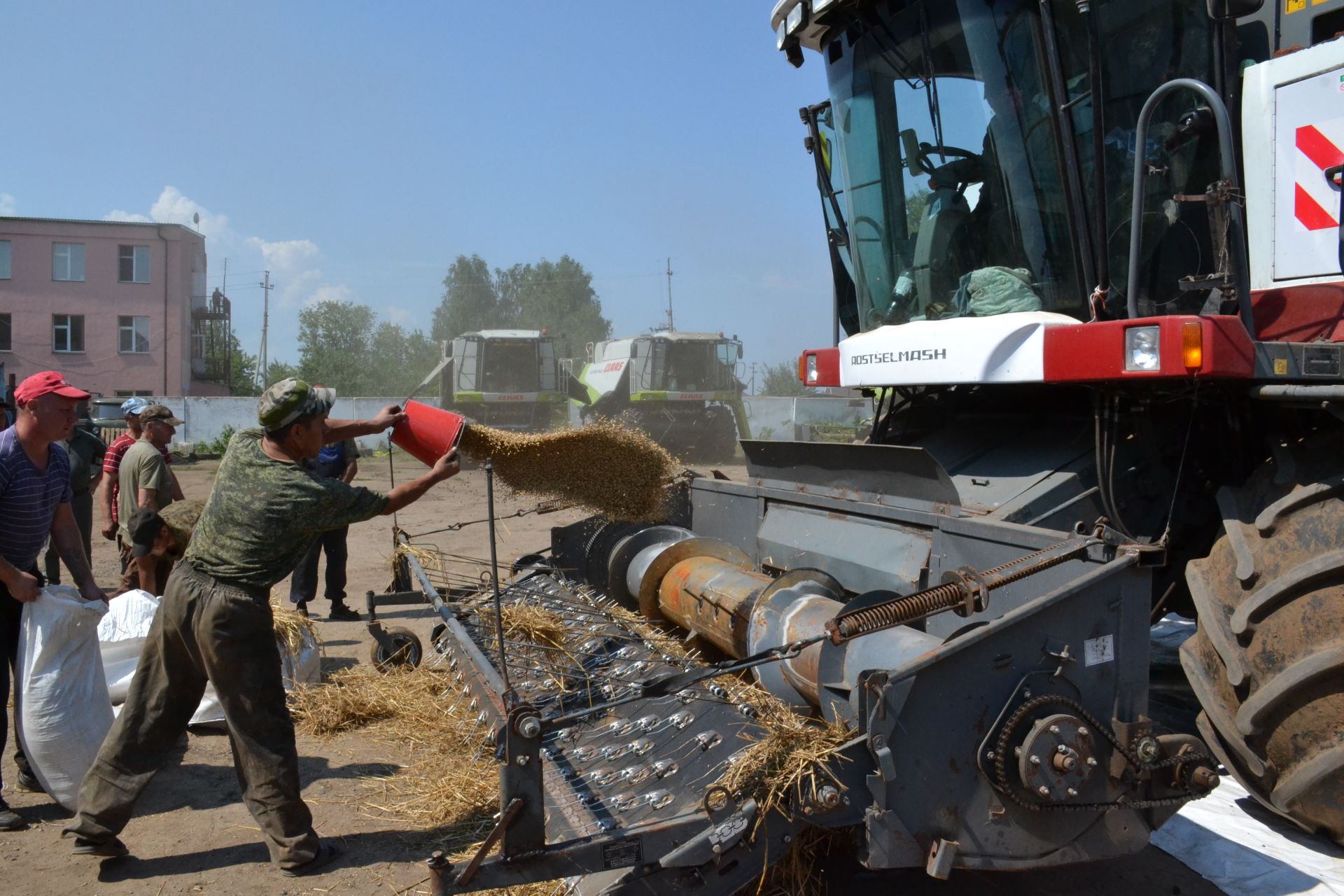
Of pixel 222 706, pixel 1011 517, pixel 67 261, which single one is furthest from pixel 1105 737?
pixel 67 261

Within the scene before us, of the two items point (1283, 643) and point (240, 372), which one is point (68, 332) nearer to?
point (240, 372)

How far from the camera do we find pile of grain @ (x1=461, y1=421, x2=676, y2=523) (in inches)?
169

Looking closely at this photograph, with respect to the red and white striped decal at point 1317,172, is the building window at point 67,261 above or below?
above

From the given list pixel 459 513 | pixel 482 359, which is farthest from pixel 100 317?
pixel 459 513

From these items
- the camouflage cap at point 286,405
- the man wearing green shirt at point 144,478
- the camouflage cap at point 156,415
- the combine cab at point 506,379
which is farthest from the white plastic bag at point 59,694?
the combine cab at point 506,379

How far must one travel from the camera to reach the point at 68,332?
3525 centimetres

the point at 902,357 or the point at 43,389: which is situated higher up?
the point at 902,357

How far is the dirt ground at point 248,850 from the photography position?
131 inches

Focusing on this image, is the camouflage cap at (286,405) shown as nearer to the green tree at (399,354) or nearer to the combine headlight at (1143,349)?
the combine headlight at (1143,349)

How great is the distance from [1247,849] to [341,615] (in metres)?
5.79

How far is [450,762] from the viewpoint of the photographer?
421 centimetres

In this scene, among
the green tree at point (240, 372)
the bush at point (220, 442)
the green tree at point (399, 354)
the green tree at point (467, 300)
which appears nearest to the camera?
the bush at point (220, 442)

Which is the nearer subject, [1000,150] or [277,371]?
[1000,150]

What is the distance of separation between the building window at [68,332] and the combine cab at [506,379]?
20814 mm
